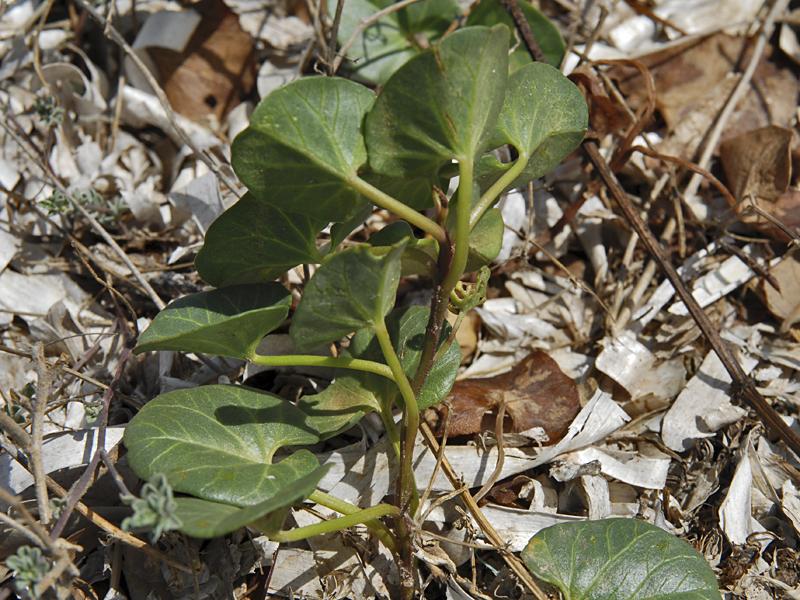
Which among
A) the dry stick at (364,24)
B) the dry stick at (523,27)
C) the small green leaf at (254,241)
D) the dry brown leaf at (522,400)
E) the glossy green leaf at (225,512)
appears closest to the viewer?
the glossy green leaf at (225,512)

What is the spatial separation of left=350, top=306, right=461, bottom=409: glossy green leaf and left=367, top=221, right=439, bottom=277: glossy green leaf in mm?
99

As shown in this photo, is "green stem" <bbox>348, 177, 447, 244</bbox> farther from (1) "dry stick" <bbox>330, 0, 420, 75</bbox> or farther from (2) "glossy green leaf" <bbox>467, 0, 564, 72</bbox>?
(2) "glossy green leaf" <bbox>467, 0, 564, 72</bbox>

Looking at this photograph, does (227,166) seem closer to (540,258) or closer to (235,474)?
(540,258)

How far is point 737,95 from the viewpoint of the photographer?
1.93m

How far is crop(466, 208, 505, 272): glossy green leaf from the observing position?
122 cm

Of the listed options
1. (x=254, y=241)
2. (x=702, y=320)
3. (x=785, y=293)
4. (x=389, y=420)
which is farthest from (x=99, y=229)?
(x=785, y=293)

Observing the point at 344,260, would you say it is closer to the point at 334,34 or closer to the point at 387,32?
the point at 334,34

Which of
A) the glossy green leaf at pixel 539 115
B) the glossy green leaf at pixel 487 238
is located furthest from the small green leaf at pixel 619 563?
the glossy green leaf at pixel 539 115

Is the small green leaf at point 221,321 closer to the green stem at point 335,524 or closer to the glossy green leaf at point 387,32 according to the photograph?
the green stem at point 335,524

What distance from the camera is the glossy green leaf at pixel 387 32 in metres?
1.84

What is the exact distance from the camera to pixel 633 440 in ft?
5.09

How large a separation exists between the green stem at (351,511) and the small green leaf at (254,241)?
14.7 inches

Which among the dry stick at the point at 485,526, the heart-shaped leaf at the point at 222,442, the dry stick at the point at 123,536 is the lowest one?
the dry stick at the point at 485,526

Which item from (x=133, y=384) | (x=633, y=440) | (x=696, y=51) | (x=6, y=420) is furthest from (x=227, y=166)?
(x=696, y=51)
